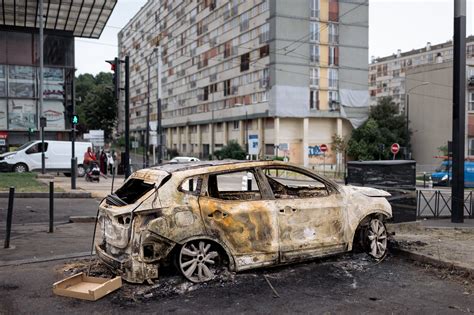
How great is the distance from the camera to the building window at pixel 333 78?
57.0 m

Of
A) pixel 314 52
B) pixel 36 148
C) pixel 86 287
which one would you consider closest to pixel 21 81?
pixel 36 148

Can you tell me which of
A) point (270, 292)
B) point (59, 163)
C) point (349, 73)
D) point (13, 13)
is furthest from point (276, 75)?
point (270, 292)

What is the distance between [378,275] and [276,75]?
47901 mm

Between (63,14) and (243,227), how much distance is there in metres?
30.5

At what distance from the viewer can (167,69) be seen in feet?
291

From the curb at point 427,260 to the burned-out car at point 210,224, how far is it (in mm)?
515

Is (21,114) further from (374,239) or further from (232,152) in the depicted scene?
(374,239)

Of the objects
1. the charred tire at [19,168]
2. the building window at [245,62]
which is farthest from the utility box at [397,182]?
the building window at [245,62]

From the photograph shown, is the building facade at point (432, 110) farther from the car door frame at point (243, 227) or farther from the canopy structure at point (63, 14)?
the car door frame at point (243, 227)

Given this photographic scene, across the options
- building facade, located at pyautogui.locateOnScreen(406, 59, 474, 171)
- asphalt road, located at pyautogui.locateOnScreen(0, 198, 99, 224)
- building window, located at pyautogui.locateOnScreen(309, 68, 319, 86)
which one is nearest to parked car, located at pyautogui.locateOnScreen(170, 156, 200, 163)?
asphalt road, located at pyautogui.locateOnScreen(0, 198, 99, 224)

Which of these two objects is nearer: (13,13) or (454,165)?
(454,165)

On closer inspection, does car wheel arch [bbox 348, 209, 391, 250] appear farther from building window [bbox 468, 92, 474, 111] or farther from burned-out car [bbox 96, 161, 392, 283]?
building window [bbox 468, 92, 474, 111]

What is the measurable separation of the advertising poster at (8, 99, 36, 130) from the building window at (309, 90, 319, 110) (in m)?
31.0

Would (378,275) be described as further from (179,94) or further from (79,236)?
(179,94)
